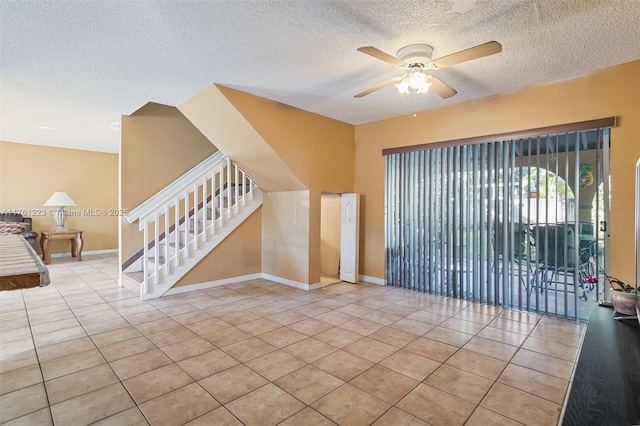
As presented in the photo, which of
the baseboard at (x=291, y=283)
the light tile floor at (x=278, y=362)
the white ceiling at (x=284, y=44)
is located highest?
the white ceiling at (x=284, y=44)

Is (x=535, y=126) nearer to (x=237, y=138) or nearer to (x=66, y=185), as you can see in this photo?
(x=237, y=138)

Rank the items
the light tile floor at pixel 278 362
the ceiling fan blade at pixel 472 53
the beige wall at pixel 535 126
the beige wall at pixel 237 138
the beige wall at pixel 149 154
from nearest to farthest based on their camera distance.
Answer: the light tile floor at pixel 278 362, the ceiling fan blade at pixel 472 53, the beige wall at pixel 535 126, the beige wall at pixel 237 138, the beige wall at pixel 149 154

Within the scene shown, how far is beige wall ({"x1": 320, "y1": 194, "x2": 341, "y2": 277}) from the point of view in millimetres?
6355

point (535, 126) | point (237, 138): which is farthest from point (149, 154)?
point (535, 126)

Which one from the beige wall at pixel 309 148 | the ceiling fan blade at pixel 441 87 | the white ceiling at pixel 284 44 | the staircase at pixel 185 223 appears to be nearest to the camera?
the white ceiling at pixel 284 44

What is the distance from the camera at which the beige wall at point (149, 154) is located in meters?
5.27

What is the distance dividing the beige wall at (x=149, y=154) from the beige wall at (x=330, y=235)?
278cm

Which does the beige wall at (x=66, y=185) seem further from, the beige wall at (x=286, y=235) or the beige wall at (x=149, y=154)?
the beige wall at (x=286, y=235)

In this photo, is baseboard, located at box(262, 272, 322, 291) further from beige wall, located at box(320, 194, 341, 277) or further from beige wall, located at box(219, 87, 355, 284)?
beige wall, located at box(320, 194, 341, 277)

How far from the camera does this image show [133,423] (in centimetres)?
189

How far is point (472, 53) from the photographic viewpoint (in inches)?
94.3

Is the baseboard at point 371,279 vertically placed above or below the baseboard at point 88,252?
below

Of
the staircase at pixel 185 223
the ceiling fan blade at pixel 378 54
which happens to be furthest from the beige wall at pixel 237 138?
the ceiling fan blade at pixel 378 54

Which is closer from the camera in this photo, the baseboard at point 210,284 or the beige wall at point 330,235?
the baseboard at point 210,284
